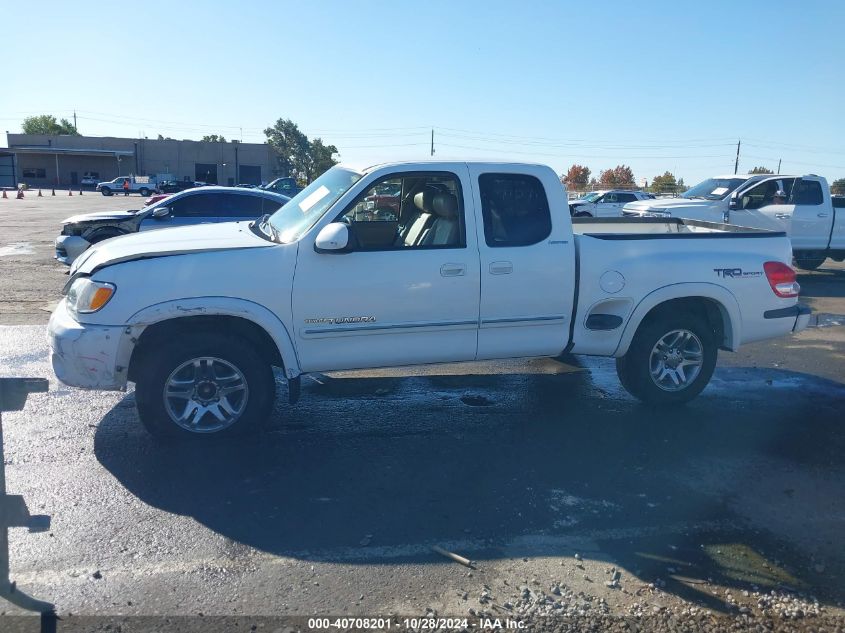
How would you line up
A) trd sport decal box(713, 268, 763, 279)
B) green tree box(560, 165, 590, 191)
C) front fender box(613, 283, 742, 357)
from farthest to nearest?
green tree box(560, 165, 590, 191), trd sport decal box(713, 268, 763, 279), front fender box(613, 283, 742, 357)

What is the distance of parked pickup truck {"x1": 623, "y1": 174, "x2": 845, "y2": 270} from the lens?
48.8 feet

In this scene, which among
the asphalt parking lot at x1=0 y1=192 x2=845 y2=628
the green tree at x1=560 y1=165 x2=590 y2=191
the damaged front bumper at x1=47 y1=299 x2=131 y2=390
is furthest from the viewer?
the green tree at x1=560 y1=165 x2=590 y2=191

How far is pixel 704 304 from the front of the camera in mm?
6438

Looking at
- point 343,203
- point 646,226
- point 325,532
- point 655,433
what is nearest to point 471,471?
point 325,532

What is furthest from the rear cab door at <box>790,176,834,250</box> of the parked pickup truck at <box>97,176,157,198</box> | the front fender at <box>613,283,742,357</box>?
the parked pickup truck at <box>97,176,157,198</box>

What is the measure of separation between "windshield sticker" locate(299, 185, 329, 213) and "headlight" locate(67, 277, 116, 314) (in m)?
1.61

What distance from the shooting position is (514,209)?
19.1 feet

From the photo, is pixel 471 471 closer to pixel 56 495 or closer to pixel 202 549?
pixel 202 549

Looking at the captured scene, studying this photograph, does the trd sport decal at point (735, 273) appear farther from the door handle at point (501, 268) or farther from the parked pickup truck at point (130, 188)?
the parked pickup truck at point (130, 188)

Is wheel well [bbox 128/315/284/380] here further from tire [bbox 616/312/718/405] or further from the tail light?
the tail light

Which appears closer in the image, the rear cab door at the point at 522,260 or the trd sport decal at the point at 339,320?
the trd sport decal at the point at 339,320

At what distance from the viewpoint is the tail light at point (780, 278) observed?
252 inches

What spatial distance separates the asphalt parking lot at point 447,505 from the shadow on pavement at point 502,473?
0.06 feet

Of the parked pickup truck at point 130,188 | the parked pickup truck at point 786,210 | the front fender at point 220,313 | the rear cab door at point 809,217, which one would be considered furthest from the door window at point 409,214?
the parked pickup truck at point 130,188
